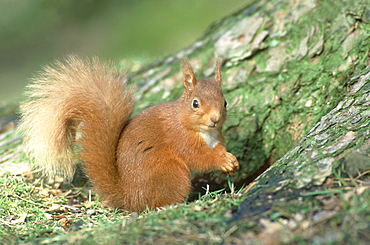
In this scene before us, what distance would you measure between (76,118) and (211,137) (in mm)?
784

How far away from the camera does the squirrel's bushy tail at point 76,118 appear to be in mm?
2236

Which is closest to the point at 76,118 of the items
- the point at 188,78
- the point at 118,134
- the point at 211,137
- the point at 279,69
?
the point at 118,134

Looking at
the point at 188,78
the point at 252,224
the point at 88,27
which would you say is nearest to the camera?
the point at 252,224

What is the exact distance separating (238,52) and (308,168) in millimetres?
1504

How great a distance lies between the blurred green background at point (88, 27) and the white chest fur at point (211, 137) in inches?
185

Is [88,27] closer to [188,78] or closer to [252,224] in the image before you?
[188,78]

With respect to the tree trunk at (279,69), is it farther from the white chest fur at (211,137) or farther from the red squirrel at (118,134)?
the red squirrel at (118,134)

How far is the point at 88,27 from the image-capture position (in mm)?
7812

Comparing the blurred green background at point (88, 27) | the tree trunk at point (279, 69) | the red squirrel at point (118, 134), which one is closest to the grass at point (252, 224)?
the red squirrel at point (118, 134)

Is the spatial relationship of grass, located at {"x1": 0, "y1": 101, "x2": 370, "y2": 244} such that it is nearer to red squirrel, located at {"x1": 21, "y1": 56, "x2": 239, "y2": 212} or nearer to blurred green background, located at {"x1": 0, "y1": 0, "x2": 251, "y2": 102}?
red squirrel, located at {"x1": 21, "y1": 56, "x2": 239, "y2": 212}

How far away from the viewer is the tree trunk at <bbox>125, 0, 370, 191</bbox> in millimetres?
2785

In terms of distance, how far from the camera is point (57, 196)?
8.56ft

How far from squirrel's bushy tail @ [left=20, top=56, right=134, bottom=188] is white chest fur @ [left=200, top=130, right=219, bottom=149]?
0.49 metres

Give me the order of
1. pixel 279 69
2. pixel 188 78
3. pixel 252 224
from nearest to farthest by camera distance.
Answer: pixel 252 224, pixel 188 78, pixel 279 69
